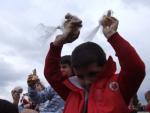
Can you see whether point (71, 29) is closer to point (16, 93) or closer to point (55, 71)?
point (55, 71)

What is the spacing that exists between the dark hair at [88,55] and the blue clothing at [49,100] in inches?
111

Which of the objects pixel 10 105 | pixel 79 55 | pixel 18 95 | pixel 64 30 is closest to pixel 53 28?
pixel 64 30

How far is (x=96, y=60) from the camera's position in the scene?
14.9 feet

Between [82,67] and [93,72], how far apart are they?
0.11m

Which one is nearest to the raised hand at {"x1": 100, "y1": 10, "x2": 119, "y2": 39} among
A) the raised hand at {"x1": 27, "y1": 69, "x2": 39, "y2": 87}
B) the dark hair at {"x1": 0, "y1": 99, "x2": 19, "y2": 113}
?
the dark hair at {"x1": 0, "y1": 99, "x2": 19, "y2": 113}

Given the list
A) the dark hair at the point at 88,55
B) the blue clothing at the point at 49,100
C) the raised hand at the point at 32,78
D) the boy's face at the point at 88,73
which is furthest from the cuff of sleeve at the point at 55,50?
the blue clothing at the point at 49,100

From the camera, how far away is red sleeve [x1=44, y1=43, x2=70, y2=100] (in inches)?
197

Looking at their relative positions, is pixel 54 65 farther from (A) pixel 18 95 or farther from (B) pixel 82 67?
(A) pixel 18 95

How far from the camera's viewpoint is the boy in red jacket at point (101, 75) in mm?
4367

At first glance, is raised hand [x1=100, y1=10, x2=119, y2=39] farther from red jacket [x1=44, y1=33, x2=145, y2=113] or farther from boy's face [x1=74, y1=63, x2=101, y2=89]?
boy's face [x1=74, y1=63, x2=101, y2=89]

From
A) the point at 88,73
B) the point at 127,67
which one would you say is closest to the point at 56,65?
the point at 88,73

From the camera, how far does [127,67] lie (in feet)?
14.3

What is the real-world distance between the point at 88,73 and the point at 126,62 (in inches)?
15.6

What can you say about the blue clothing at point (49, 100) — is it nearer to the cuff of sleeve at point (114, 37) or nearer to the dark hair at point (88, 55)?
the dark hair at point (88, 55)
